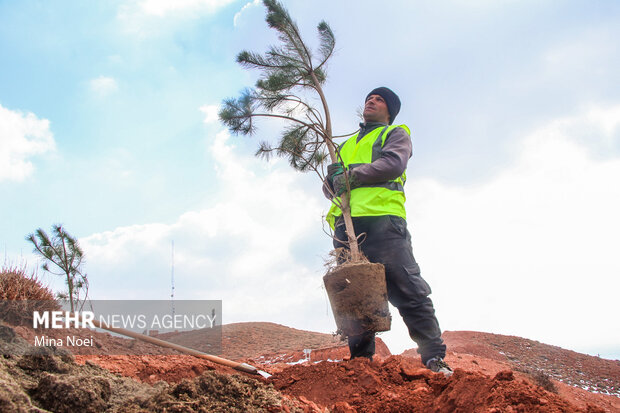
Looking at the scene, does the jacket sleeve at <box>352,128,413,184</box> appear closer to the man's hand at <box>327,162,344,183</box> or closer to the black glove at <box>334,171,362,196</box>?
the black glove at <box>334,171,362,196</box>

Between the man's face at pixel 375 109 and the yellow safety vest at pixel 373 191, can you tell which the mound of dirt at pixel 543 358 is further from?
the man's face at pixel 375 109

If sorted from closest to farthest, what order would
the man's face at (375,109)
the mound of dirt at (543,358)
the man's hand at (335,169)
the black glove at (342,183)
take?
the black glove at (342,183), the man's hand at (335,169), the man's face at (375,109), the mound of dirt at (543,358)

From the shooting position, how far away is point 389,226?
364cm

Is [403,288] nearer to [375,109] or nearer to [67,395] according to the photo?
[375,109]

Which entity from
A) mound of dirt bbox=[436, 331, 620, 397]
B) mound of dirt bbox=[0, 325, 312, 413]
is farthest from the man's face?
mound of dirt bbox=[436, 331, 620, 397]

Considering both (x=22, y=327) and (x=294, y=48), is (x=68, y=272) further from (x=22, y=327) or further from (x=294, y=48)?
(x=294, y=48)

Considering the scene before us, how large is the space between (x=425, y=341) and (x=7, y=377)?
2.62 metres

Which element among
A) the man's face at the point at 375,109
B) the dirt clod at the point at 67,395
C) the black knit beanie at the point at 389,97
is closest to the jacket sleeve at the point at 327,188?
the man's face at the point at 375,109

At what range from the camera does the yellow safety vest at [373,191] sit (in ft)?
12.1

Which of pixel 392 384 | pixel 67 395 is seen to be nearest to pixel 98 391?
pixel 67 395

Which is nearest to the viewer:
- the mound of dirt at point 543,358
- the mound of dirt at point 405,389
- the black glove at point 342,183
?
the mound of dirt at point 405,389

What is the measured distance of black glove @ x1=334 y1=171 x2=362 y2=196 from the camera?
3807mm

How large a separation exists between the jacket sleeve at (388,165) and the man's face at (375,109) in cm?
47

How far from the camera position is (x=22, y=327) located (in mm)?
4926
